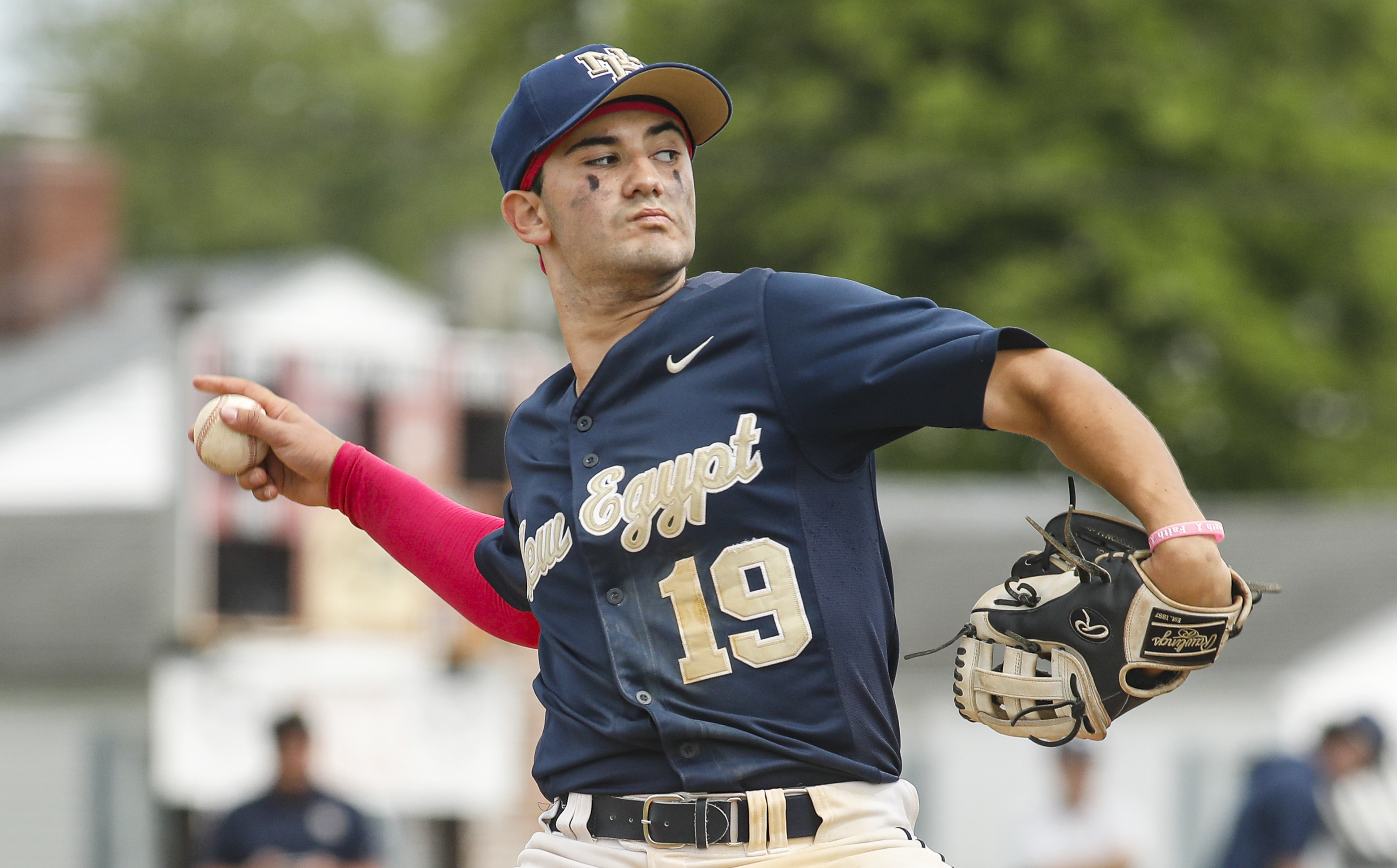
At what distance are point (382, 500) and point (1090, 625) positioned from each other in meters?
1.66

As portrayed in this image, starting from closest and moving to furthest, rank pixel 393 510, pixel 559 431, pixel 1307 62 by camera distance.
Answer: pixel 559 431 → pixel 393 510 → pixel 1307 62

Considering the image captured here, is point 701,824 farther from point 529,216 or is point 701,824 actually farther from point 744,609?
point 529,216

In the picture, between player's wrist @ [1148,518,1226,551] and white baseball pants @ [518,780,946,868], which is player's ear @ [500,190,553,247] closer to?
white baseball pants @ [518,780,946,868]

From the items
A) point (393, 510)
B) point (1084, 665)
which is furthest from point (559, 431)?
point (1084, 665)

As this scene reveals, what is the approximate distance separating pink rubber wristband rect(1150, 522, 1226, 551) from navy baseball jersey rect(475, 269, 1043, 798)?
0.36 meters

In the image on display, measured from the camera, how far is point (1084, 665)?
3061 mm

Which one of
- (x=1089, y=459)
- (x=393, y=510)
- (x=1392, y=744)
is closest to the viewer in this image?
(x=1089, y=459)

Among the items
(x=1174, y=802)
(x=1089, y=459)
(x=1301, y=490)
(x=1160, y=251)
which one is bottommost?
(x=1174, y=802)

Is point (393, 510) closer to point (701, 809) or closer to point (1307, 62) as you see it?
point (701, 809)

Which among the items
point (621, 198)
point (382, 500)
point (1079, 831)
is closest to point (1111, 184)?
point (1079, 831)

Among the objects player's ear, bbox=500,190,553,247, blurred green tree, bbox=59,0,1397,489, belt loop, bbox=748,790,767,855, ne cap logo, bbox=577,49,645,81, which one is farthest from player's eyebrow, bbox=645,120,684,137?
blurred green tree, bbox=59,0,1397,489

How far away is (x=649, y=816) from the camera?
3211mm

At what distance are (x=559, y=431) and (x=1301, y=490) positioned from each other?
76.3ft

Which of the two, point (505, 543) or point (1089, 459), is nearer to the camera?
point (1089, 459)
